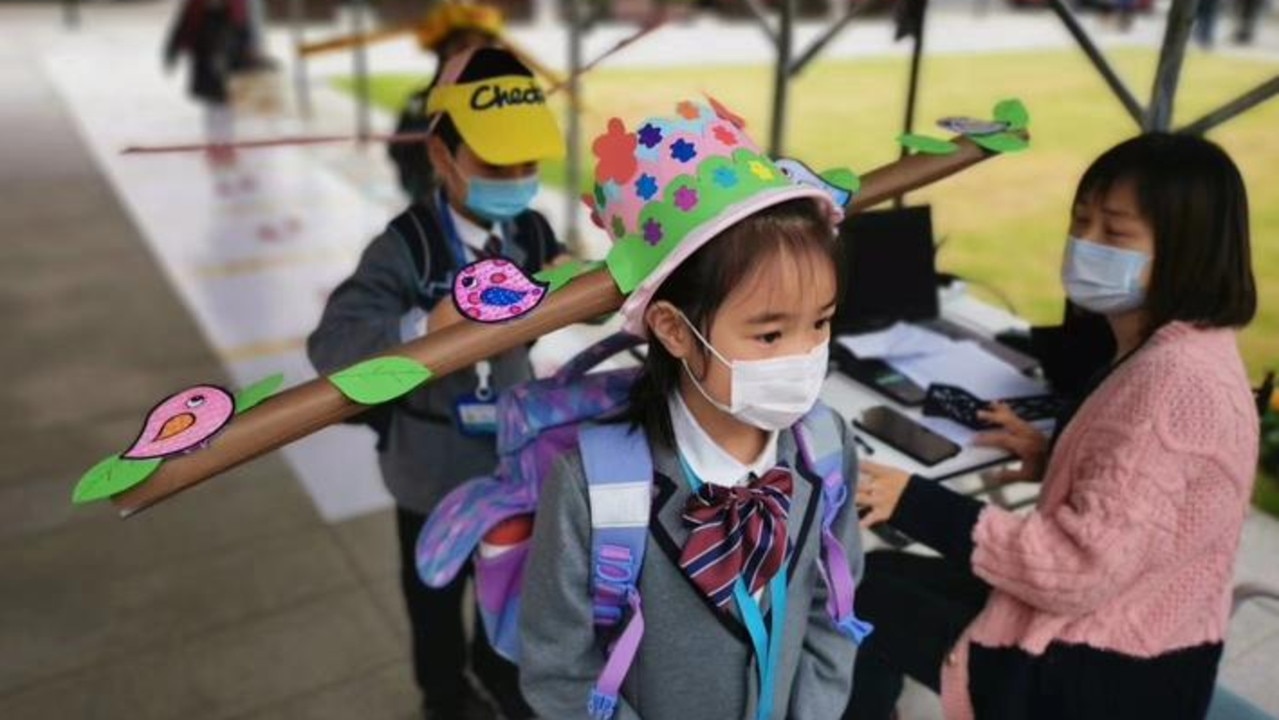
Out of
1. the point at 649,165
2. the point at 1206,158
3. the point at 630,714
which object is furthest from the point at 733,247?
the point at 1206,158

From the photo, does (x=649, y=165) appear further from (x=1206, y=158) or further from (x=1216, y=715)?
(x=1216, y=715)

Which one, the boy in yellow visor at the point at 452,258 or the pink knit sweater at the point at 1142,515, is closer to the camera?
the pink knit sweater at the point at 1142,515

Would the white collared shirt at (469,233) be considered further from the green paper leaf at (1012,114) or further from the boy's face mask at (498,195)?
the green paper leaf at (1012,114)

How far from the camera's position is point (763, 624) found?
151 centimetres

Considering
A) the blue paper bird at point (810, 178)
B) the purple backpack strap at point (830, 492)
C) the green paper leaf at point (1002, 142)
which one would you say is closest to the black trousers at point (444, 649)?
the purple backpack strap at point (830, 492)

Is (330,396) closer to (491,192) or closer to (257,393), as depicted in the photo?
(257,393)

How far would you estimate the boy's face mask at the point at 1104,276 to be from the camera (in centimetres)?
183

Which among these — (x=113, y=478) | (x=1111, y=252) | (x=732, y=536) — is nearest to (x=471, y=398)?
(x=732, y=536)

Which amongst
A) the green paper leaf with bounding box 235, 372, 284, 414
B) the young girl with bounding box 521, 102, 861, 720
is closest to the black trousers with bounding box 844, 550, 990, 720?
the young girl with bounding box 521, 102, 861, 720

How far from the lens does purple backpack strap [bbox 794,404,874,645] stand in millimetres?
1593

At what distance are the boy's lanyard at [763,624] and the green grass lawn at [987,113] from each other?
1888mm

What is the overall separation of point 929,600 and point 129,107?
37.5 ft

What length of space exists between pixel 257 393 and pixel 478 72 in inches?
41.3

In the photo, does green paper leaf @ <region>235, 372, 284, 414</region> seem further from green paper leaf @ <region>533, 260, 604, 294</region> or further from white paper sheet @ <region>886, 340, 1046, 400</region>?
white paper sheet @ <region>886, 340, 1046, 400</region>
